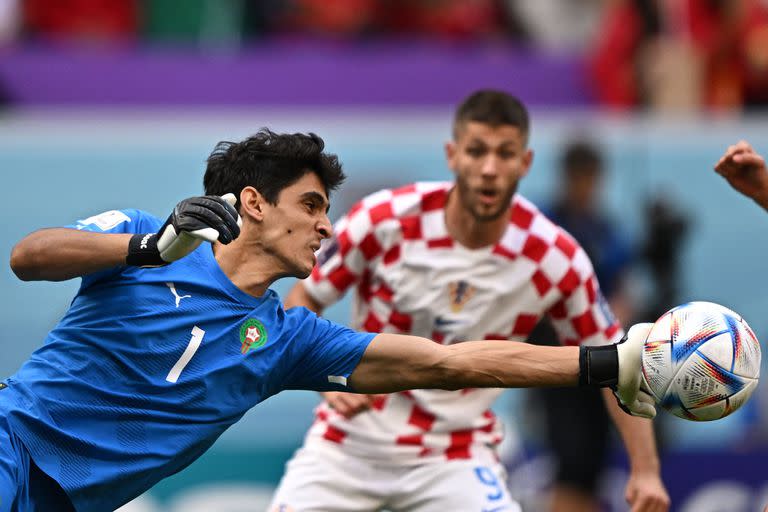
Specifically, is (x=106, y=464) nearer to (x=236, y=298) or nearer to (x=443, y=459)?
(x=236, y=298)

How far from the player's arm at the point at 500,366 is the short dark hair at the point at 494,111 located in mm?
1704

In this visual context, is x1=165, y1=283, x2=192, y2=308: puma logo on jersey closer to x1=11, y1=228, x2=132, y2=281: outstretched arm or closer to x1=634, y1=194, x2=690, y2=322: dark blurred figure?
x1=11, y1=228, x2=132, y2=281: outstretched arm

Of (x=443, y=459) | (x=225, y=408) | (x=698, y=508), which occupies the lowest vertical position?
(x=698, y=508)

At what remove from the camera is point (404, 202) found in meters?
6.61

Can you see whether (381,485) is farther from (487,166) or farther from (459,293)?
(487,166)

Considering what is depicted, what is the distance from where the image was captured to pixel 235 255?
5309mm

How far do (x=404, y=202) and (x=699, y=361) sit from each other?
2.09 metres

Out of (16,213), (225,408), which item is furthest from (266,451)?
(225,408)

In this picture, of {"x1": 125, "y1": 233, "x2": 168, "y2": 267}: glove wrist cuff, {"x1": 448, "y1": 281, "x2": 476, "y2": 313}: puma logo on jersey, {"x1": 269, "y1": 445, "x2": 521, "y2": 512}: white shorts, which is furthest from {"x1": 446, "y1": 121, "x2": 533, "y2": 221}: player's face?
{"x1": 125, "y1": 233, "x2": 168, "y2": 267}: glove wrist cuff

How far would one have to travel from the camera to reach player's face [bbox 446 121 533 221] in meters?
6.40

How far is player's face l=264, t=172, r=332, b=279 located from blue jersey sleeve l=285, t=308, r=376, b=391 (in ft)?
0.79

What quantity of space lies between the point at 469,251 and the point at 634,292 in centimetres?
392

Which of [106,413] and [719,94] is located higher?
[719,94]

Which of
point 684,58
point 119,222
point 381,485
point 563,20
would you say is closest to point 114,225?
point 119,222
